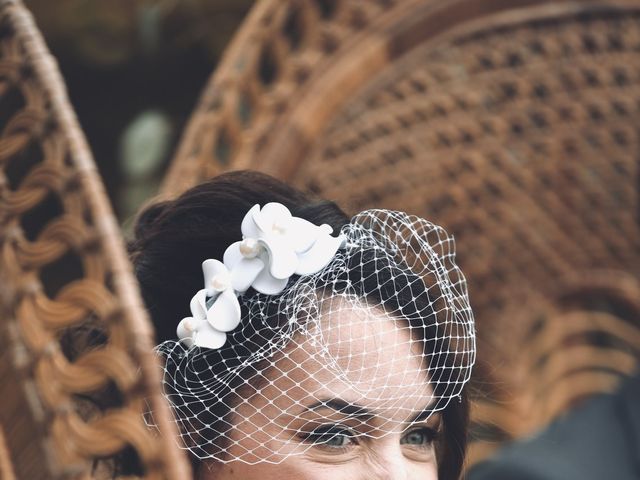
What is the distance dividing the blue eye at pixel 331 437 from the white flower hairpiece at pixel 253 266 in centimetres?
16

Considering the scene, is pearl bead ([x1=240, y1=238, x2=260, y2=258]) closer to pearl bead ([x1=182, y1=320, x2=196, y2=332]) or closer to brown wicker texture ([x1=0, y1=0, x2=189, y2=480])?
pearl bead ([x1=182, y1=320, x2=196, y2=332])

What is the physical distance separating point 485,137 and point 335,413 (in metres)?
1.58

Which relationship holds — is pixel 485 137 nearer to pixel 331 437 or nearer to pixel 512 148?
pixel 512 148

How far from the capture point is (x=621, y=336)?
3242mm

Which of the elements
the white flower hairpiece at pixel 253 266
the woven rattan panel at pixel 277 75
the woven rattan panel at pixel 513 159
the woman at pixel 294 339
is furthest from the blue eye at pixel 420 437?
the woven rattan panel at pixel 513 159

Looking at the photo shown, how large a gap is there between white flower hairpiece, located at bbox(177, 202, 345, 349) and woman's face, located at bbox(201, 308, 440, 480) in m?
0.08

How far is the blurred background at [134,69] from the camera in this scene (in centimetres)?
247

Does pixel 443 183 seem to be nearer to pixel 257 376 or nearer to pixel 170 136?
pixel 170 136

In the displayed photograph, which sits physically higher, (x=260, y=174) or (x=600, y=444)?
(x=260, y=174)

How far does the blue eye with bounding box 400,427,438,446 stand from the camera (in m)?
1.33

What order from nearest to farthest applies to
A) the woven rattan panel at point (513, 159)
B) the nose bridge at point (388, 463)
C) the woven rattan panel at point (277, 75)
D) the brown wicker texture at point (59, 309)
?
the brown wicker texture at point (59, 309), the nose bridge at point (388, 463), the woven rattan panel at point (277, 75), the woven rattan panel at point (513, 159)

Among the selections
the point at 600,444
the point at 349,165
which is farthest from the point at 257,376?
the point at 600,444

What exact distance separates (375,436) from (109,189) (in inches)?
58.0

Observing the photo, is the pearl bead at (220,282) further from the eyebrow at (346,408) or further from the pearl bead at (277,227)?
the eyebrow at (346,408)
